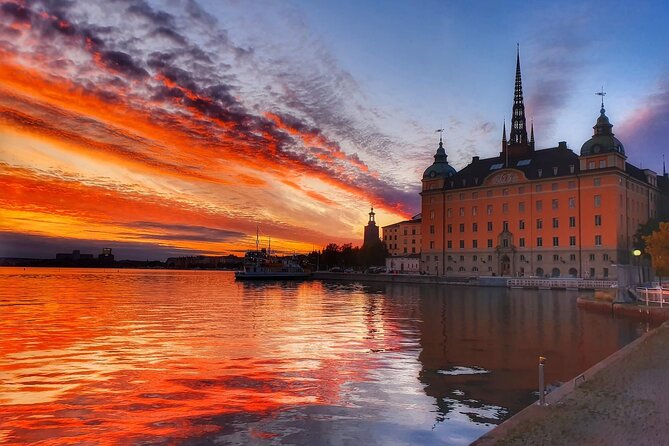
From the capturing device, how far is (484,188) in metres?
121

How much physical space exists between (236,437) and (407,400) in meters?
5.51

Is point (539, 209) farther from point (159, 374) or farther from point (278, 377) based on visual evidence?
point (159, 374)

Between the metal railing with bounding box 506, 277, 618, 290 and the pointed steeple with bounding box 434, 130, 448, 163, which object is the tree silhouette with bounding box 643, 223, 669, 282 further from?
the pointed steeple with bounding box 434, 130, 448, 163

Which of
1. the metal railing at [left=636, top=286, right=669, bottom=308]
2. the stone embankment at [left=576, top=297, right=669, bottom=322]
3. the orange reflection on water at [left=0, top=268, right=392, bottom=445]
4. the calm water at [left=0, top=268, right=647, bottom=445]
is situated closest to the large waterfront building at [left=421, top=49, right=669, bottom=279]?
the stone embankment at [left=576, top=297, right=669, bottom=322]

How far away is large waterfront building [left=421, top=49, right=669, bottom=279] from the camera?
3967 inches

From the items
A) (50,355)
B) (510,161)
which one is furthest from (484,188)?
(50,355)

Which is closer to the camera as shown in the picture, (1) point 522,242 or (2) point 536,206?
(2) point 536,206

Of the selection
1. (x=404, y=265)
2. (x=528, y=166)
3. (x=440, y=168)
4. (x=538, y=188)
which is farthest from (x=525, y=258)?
(x=404, y=265)

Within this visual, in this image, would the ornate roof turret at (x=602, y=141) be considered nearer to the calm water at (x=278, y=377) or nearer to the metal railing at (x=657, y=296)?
the metal railing at (x=657, y=296)

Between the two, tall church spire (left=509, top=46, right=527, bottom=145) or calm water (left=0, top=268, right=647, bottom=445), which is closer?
calm water (left=0, top=268, right=647, bottom=445)

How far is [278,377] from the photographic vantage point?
19.0m

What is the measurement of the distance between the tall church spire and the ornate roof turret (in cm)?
3043

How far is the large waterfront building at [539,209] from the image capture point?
10075 centimetres

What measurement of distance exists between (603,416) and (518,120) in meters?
138
